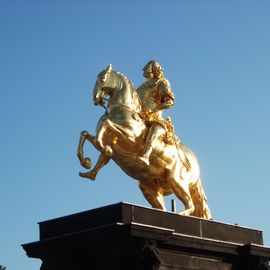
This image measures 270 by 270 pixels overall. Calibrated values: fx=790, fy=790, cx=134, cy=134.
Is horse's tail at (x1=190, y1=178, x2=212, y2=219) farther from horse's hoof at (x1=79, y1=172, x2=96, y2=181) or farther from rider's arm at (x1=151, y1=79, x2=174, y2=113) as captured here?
horse's hoof at (x1=79, y1=172, x2=96, y2=181)

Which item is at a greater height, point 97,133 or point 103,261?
point 97,133

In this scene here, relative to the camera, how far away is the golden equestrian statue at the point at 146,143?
1606 centimetres

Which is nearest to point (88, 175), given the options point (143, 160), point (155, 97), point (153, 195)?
point (143, 160)

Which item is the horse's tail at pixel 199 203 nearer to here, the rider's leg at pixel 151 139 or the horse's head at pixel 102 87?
the rider's leg at pixel 151 139

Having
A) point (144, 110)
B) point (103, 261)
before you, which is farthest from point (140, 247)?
point (144, 110)

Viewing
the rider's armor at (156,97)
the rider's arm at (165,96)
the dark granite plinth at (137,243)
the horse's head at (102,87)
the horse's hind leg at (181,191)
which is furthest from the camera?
the rider's arm at (165,96)

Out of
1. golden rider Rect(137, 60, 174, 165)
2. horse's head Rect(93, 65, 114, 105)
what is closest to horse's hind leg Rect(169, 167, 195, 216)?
golden rider Rect(137, 60, 174, 165)

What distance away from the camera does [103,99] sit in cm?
1688

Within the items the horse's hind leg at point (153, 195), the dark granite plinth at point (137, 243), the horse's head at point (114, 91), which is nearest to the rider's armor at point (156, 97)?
the horse's head at point (114, 91)

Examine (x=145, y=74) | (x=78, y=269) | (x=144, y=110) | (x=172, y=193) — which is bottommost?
(x=78, y=269)

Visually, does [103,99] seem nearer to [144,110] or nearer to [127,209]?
[144,110]

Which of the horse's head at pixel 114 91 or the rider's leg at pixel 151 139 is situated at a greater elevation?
the horse's head at pixel 114 91

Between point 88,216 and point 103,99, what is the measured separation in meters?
3.18

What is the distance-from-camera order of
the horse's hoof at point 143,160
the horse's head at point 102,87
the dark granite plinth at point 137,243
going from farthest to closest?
1. the horse's head at point 102,87
2. the horse's hoof at point 143,160
3. the dark granite plinth at point 137,243
